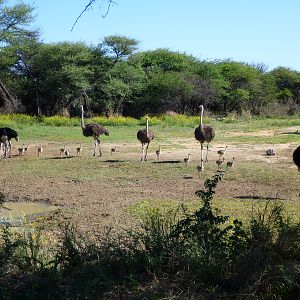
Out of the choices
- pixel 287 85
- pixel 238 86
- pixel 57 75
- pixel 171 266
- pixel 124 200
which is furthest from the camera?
pixel 287 85

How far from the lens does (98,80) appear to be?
43.4 meters

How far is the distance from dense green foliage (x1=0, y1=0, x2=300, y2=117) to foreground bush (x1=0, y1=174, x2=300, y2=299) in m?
36.0

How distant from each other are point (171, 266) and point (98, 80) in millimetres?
39440

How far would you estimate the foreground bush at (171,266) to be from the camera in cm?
435

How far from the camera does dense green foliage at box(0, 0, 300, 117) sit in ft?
136

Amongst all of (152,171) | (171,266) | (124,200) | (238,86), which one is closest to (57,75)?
(238,86)

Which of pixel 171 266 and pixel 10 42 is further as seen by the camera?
pixel 10 42

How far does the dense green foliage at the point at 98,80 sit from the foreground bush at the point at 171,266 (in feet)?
118

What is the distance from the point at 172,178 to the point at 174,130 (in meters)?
18.4

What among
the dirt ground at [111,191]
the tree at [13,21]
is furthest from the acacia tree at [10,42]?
the dirt ground at [111,191]

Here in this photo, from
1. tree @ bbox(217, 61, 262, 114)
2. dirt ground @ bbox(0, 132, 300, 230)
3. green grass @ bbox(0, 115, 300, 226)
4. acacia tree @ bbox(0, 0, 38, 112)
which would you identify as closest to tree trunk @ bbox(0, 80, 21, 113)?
acacia tree @ bbox(0, 0, 38, 112)

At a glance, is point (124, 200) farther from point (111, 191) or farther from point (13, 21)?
point (13, 21)

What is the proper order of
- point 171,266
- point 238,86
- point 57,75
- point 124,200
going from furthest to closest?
point 238,86 < point 57,75 < point 124,200 < point 171,266

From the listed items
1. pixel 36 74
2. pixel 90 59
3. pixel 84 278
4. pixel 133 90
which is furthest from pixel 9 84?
pixel 84 278
